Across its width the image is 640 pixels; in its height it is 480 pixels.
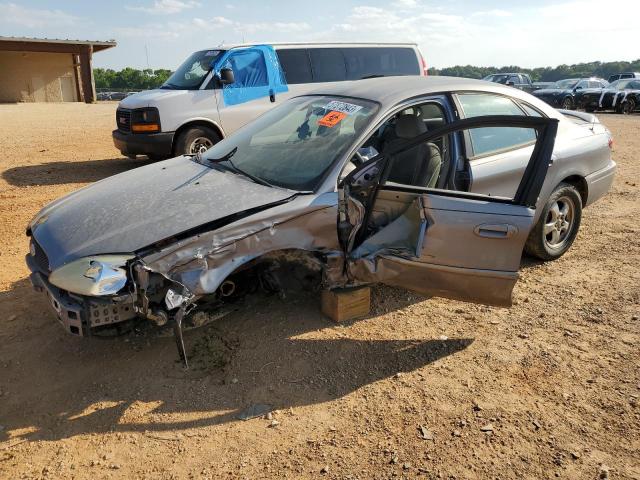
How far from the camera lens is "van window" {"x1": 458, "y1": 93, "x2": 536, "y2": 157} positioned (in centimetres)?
387

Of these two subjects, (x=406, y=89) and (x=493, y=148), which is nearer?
(x=406, y=89)

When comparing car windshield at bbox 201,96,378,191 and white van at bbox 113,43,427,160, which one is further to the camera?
white van at bbox 113,43,427,160

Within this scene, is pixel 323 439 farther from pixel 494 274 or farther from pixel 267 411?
pixel 494 274

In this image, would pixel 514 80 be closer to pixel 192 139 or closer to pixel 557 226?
pixel 192 139

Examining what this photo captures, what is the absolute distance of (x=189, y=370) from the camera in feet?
10.1

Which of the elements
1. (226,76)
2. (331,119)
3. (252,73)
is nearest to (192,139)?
(226,76)

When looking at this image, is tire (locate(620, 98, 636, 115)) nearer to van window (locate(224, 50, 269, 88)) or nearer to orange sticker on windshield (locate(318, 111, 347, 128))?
van window (locate(224, 50, 269, 88))

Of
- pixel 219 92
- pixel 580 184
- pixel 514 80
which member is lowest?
pixel 580 184

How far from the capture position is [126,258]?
107 inches

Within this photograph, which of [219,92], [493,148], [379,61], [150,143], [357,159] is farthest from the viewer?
[379,61]

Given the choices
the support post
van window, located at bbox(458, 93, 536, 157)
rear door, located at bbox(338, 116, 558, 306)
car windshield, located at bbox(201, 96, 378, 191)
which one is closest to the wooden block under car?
rear door, located at bbox(338, 116, 558, 306)

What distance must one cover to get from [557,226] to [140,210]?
3599mm

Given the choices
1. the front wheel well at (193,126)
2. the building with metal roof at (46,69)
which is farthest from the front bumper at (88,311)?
the building with metal roof at (46,69)

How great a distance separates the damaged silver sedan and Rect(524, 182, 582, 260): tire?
0.64 m
